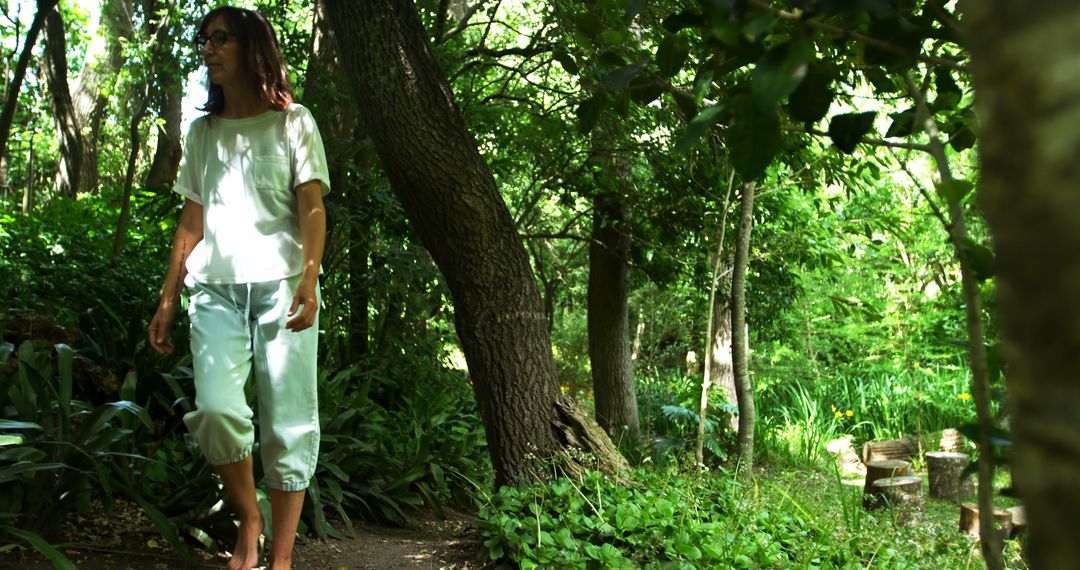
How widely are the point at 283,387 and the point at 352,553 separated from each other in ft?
4.13

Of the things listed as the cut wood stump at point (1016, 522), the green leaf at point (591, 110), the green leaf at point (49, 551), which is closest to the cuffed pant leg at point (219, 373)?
the green leaf at point (49, 551)

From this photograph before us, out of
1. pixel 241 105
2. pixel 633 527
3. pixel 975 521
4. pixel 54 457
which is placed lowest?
pixel 975 521

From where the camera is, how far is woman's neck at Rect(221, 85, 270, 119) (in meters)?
3.00

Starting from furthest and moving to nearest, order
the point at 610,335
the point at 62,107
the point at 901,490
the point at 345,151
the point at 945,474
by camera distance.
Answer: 1. the point at 62,107
2. the point at 945,474
3. the point at 610,335
4. the point at 901,490
5. the point at 345,151

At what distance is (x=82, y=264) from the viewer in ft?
18.7

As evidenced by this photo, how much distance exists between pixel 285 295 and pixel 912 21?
6.67 ft

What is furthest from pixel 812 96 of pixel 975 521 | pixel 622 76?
pixel 975 521

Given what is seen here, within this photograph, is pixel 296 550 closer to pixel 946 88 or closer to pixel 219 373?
pixel 219 373

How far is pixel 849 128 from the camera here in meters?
1.47

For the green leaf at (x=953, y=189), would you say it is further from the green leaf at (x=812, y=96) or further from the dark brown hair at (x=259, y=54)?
the dark brown hair at (x=259, y=54)

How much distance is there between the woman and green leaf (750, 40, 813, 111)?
6.77 ft

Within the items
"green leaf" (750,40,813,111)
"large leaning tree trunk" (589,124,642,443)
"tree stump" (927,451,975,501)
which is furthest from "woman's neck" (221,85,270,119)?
"tree stump" (927,451,975,501)

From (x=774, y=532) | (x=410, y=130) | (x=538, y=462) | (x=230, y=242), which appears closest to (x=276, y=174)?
(x=230, y=242)

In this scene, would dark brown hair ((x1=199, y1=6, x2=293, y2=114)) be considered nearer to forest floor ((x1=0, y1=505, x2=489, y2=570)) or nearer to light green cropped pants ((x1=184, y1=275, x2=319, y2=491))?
light green cropped pants ((x1=184, y1=275, x2=319, y2=491))
